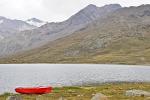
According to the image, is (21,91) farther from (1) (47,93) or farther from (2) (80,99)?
(2) (80,99)

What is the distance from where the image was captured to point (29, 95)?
54.4 meters

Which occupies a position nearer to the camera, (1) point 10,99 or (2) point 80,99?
(1) point 10,99

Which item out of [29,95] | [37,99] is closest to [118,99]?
[37,99]

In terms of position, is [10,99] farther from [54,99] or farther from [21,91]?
[21,91]

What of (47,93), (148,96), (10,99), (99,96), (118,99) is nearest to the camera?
(10,99)

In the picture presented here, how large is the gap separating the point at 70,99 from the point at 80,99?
140 centimetres

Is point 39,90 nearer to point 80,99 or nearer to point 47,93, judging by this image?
point 47,93

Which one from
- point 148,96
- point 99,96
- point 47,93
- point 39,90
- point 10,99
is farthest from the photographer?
point 47,93

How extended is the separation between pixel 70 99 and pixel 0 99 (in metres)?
11.6

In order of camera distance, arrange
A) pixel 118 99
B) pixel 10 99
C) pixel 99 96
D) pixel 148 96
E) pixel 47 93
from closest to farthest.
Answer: pixel 10 99 < pixel 99 96 < pixel 118 99 < pixel 148 96 < pixel 47 93

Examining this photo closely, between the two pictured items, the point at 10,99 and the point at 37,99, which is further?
the point at 37,99

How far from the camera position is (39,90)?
5366 centimetres

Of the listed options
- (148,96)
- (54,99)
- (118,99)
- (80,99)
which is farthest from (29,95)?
(148,96)

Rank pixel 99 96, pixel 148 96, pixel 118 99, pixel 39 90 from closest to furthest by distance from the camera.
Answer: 1. pixel 99 96
2. pixel 118 99
3. pixel 148 96
4. pixel 39 90
